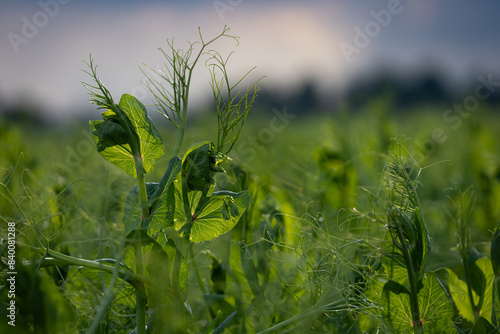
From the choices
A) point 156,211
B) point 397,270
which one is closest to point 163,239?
point 156,211

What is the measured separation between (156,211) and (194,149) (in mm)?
69

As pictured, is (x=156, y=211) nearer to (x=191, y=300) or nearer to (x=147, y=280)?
(x=147, y=280)

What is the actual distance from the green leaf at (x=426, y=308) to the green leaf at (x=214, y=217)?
16cm

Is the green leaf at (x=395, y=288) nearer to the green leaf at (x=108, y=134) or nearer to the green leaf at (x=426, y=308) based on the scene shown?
the green leaf at (x=426, y=308)

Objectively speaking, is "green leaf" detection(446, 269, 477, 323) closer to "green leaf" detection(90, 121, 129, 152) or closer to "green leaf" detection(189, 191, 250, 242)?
"green leaf" detection(189, 191, 250, 242)

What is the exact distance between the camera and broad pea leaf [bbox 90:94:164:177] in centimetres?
39

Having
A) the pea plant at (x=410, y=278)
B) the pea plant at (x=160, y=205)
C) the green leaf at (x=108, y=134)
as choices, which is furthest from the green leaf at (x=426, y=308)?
the green leaf at (x=108, y=134)

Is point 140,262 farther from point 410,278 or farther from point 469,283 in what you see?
point 469,283

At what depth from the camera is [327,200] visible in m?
0.90

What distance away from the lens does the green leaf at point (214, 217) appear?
1.37 ft

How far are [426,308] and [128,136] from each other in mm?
330

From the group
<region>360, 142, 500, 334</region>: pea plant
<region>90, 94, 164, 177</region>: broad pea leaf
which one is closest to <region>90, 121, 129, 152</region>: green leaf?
<region>90, 94, 164, 177</region>: broad pea leaf

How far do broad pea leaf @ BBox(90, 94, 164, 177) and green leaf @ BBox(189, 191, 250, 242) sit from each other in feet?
0.22

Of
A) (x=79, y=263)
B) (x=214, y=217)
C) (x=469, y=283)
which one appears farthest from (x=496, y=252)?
(x=79, y=263)
